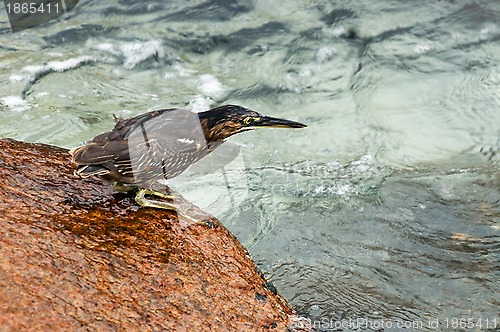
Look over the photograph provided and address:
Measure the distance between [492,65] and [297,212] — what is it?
376cm

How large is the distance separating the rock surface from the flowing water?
2.76 ft

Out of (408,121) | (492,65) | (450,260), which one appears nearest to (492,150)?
(408,121)

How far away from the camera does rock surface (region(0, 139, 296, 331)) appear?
9.75 feet

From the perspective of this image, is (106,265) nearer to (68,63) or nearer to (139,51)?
(68,63)

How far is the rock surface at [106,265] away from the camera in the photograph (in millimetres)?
2971

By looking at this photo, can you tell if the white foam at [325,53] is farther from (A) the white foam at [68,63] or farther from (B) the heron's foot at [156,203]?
(B) the heron's foot at [156,203]

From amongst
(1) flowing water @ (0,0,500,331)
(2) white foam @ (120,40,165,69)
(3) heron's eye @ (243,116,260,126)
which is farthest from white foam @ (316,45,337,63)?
(3) heron's eye @ (243,116,260,126)

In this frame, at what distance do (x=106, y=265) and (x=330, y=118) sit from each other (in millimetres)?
4573

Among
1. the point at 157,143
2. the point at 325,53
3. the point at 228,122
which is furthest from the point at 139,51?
the point at 157,143

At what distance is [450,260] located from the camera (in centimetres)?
500

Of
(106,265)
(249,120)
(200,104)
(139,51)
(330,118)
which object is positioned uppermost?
(249,120)

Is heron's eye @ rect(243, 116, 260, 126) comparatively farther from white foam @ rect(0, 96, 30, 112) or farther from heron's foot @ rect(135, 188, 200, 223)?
white foam @ rect(0, 96, 30, 112)

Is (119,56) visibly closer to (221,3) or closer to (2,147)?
(221,3)

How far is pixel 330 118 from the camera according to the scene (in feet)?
24.3
